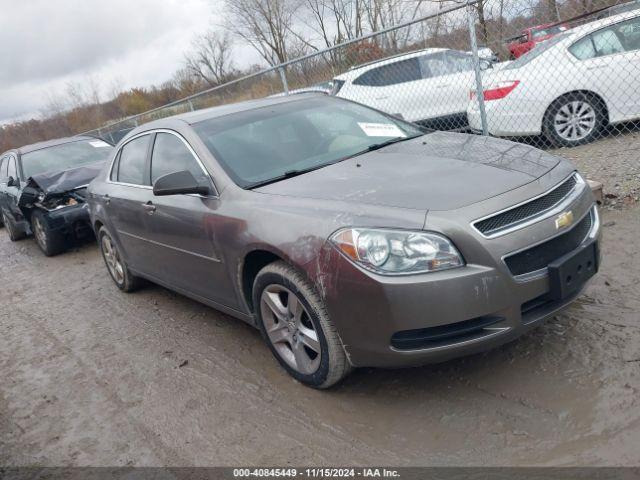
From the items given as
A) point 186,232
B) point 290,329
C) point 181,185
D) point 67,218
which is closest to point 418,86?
point 67,218

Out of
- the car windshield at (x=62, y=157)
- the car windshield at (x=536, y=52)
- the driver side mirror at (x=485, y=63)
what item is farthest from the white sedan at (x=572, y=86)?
the car windshield at (x=62, y=157)

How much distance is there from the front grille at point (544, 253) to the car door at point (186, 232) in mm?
1725

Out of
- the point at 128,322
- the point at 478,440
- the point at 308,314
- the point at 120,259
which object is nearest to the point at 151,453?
the point at 308,314

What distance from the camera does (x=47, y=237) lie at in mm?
7770

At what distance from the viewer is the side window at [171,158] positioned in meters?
3.69

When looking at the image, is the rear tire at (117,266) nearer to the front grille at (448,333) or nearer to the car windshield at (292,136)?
the car windshield at (292,136)

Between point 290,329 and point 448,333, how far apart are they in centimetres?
96

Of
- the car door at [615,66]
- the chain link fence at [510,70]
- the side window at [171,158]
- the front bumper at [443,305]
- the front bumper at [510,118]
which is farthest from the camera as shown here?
the front bumper at [510,118]

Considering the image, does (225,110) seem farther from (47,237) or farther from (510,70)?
(47,237)

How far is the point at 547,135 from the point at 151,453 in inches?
241

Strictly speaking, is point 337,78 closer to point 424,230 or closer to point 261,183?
point 261,183

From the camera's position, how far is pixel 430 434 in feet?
8.66

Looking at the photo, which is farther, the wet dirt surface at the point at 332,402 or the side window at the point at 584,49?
the side window at the point at 584,49

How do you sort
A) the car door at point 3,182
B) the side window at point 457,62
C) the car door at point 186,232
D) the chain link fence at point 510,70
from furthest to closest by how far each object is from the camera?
1. the car door at point 3,182
2. the side window at point 457,62
3. the chain link fence at point 510,70
4. the car door at point 186,232
